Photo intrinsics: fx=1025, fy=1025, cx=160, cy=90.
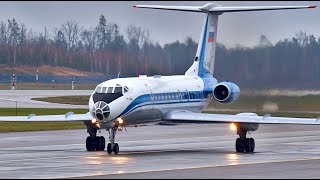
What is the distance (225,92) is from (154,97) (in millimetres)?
3357

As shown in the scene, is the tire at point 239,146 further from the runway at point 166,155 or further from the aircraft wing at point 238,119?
the aircraft wing at point 238,119

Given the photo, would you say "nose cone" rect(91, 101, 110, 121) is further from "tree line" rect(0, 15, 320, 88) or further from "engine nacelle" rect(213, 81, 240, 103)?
"tree line" rect(0, 15, 320, 88)

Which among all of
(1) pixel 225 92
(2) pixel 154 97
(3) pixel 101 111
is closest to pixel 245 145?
(1) pixel 225 92

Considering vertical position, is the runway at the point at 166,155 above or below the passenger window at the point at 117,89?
below

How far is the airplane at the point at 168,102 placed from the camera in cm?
3997

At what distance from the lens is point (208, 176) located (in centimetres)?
2916

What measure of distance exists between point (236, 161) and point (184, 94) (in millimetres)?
9455

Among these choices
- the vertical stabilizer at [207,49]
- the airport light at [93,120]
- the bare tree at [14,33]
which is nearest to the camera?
the airport light at [93,120]

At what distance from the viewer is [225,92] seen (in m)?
44.0

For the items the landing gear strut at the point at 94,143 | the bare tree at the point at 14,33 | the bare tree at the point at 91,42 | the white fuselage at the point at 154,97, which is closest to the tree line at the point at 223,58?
the bare tree at the point at 91,42

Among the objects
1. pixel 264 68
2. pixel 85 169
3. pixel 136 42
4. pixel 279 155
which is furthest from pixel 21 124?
pixel 85 169

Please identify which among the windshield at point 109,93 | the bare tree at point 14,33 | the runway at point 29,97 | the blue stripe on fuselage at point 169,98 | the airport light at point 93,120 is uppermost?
the bare tree at point 14,33

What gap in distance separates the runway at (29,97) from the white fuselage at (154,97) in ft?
105

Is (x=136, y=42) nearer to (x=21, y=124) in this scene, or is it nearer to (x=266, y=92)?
(x=21, y=124)
